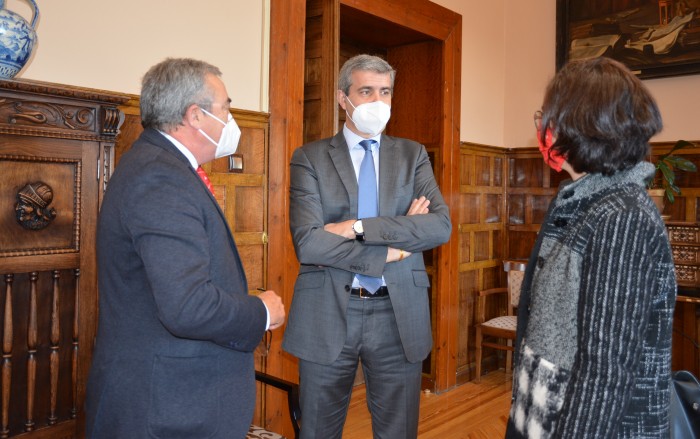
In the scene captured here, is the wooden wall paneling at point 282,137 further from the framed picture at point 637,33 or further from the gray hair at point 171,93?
the framed picture at point 637,33

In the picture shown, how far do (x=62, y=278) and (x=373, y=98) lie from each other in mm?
1180

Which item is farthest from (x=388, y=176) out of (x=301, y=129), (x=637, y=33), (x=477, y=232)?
(x=637, y=33)

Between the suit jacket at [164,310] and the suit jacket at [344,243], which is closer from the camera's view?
the suit jacket at [164,310]

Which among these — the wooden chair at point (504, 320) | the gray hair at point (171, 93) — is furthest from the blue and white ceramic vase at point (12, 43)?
the wooden chair at point (504, 320)

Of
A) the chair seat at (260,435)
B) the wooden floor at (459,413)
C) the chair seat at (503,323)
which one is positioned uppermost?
the chair seat at (503,323)

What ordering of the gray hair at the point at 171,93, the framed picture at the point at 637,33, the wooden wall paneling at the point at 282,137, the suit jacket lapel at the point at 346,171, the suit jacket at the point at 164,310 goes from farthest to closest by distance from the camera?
the framed picture at the point at 637,33 → the wooden wall paneling at the point at 282,137 → the suit jacket lapel at the point at 346,171 → the gray hair at the point at 171,93 → the suit jacket at the point at 164,310

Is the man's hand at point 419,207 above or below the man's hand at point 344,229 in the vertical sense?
above

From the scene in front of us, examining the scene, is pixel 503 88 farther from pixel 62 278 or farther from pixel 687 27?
pixel 62 278

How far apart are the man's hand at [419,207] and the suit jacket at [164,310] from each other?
0.82m

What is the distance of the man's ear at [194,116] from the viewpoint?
145 centimetres

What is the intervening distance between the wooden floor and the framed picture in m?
2.55

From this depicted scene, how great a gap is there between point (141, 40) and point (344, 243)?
129 centimetres

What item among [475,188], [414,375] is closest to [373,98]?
[414,375]

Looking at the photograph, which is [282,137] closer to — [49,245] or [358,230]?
[358,230]
